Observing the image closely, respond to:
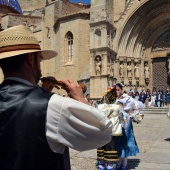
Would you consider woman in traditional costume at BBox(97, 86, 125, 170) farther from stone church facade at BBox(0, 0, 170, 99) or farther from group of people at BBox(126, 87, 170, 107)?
stone church facade at BBox(0, 0, 170, 99)

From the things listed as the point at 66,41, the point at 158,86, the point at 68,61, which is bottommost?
the point at 158,86

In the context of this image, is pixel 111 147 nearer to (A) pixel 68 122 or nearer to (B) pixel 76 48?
(A) pixel 68 122

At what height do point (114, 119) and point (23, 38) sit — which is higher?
point (23, 38)

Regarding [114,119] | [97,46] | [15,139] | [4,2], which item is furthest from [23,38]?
[4,2]

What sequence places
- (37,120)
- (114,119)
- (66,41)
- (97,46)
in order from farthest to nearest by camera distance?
(66,41) → (97,46) → (114,119) → (37,120)

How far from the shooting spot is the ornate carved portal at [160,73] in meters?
19.7

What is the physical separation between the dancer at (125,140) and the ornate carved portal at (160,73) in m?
15.1

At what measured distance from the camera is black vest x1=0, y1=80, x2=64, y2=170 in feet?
4.15

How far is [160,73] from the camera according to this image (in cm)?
1988

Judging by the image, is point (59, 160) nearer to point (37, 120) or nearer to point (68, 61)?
point (37, 120)

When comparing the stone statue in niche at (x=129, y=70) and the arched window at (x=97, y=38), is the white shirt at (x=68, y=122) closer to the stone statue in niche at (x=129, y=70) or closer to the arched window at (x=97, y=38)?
the arched window at (x=97, y=38)

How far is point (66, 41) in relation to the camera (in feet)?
75.9

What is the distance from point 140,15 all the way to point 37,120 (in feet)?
62.7

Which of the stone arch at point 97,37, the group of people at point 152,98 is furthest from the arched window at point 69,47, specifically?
the group of people at point 152,98
